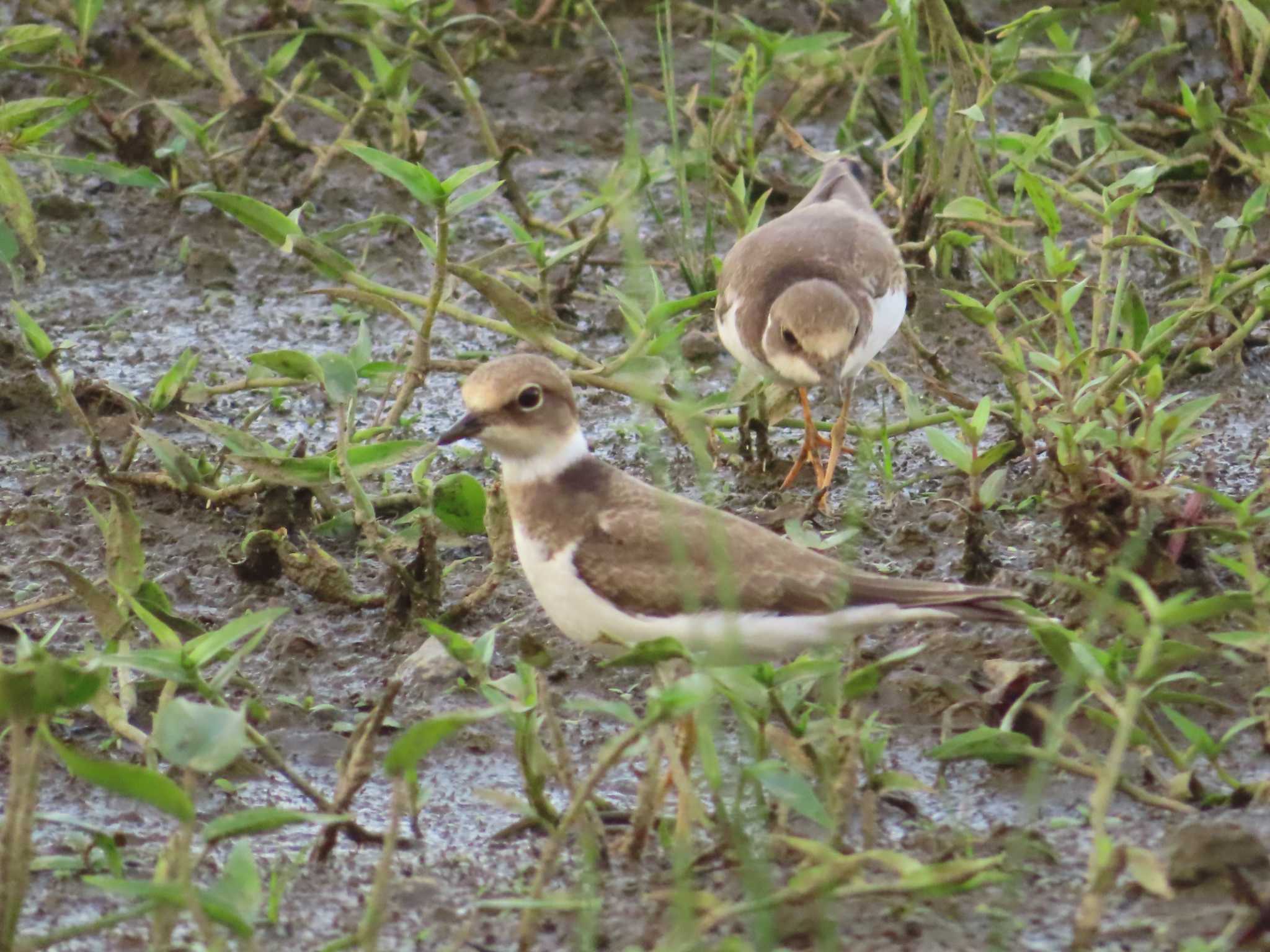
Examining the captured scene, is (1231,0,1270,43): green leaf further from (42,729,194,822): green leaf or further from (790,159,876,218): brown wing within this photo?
(42,729,194,822): green leaf

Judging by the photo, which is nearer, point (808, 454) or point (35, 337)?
point (35, 337)

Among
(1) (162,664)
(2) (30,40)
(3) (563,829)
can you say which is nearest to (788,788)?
(3) (563,829)

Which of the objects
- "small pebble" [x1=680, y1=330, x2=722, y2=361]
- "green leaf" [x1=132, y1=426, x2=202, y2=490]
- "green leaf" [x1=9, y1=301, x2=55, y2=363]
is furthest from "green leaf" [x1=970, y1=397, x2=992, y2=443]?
"green leaf" [x1=9, y1=301, x2=55, y2=363]

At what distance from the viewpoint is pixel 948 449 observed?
4.76 meters

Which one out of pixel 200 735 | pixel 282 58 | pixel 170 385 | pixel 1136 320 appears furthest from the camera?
pixel 282 58

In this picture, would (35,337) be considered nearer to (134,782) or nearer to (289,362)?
(289,362)

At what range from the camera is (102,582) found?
4867 millimetres

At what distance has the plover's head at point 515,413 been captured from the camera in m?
4.47

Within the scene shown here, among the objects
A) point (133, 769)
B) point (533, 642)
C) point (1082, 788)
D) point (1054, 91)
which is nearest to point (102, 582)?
point (533, 642)

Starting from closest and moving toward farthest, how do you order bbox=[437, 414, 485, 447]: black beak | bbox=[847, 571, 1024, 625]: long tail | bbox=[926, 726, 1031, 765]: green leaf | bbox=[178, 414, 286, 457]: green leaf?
bbox=[926, 726, 1031, 765]: green leaf
bbox=[847, 571, 1024, 625]: long tail
bbox=[437, 414, 485, 447]: black beak
bbox=[178, 414, 286, 457]: green leaf

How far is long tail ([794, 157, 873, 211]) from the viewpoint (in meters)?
6.75

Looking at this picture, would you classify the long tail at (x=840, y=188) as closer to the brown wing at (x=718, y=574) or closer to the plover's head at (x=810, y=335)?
the plover's head at (x=810, y=335)

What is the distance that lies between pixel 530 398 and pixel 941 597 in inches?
44.8

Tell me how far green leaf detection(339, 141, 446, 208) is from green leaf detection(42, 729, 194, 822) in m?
1.92
